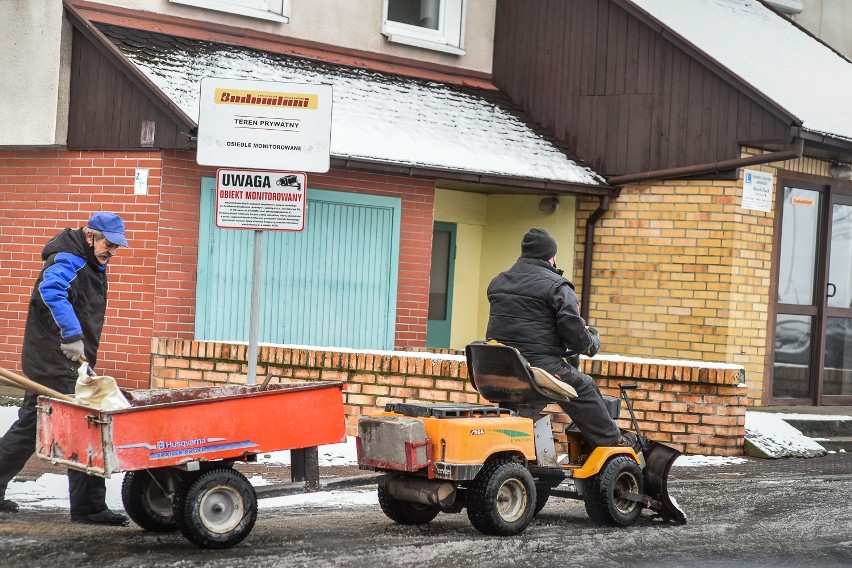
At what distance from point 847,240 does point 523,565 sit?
9.84 meters

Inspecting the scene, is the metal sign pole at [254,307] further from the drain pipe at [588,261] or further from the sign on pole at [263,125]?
the drain pipe at [588,261]

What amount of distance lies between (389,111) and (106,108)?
3.12m

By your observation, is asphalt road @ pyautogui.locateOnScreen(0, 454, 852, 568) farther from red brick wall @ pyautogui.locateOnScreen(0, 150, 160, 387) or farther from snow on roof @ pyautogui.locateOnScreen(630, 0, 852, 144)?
snow on roof @ pyautogui.locateOnScreen(630, 0, 852, 144)

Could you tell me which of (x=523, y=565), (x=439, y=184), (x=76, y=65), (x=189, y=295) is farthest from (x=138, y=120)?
(x=523, y=565)

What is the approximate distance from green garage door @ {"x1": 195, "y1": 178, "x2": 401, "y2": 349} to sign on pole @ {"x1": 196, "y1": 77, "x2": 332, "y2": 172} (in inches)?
179

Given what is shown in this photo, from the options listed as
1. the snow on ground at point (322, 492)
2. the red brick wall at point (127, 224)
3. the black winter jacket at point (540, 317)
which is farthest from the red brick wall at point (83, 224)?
the black winter jacket at point (540, 317)

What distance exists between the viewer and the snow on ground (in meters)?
8.65

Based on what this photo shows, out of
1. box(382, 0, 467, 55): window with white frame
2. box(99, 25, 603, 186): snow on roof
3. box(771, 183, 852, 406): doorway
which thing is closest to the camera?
box(99, 25, 603, 186): snow on roof

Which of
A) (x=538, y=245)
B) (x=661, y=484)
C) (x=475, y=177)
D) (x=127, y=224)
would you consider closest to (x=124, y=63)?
(x=127, y=224)

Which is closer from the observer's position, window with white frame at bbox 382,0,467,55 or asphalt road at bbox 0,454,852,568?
asphalt road at bbox 0,454,852,568

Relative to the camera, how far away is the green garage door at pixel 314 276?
1312cm

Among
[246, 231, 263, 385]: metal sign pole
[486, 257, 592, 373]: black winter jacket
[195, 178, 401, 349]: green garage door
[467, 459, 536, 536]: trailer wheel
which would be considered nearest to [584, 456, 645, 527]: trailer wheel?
[467, 459, 536, 536]: trailer wheel

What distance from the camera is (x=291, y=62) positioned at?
14648mm

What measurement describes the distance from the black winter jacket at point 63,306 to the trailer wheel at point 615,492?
3.21 m
